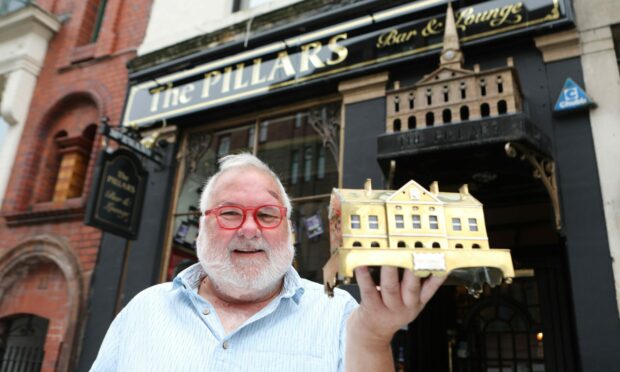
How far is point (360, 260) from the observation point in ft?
4.06

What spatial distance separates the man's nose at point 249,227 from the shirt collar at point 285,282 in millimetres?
293

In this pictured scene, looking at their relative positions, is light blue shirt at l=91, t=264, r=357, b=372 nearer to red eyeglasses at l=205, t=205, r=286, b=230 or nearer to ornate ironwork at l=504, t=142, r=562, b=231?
red eyeglasses at l=205, t=205, r=286, b=230

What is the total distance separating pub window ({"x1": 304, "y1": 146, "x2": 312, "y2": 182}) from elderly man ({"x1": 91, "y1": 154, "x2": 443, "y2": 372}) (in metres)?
3.81

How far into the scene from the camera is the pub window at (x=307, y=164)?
5.94 m

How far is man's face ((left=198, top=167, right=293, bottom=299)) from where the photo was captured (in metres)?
1.89

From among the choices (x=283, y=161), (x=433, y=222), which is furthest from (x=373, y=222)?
(x=283, y=161)

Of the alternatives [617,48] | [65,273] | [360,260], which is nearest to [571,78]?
[617,48]

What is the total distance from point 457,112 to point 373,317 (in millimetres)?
2664

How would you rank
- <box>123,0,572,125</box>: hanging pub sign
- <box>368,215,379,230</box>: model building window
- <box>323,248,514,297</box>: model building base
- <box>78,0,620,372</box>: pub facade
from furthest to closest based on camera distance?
<box>123,0,572,125</box>: hanging pub sign, <box>78,0,620,372</box>: pub facade, <box>368,215,379,230</box>: model building window, <box>323,248,514,297</box>: model building base

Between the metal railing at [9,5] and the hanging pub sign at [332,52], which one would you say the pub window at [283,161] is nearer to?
the hanging pub sign at [332,52]

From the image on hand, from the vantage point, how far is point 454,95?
3.76 meters

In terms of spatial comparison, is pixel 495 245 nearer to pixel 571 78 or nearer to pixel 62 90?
pixel 571 78

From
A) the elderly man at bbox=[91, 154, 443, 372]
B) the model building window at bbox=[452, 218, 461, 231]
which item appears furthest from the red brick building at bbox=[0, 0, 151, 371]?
the model building window at bbox=[452, 218, 461, 231]

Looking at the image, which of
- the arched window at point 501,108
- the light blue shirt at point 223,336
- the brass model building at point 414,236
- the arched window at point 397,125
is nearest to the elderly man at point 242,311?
the light blue shirt at point 223,336
